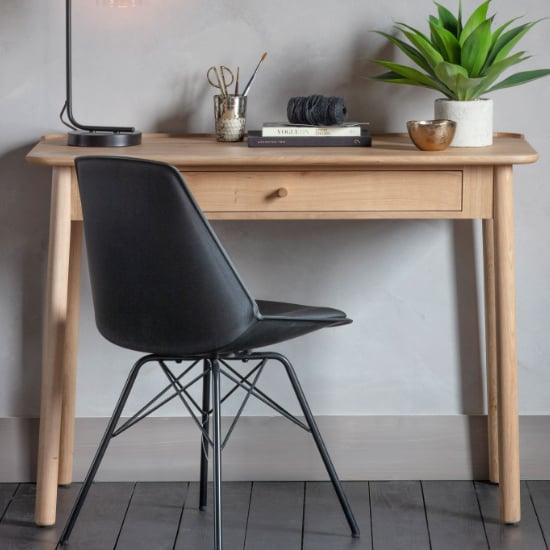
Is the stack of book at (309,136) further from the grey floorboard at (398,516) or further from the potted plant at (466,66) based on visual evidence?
the grey floorboard at (398,516)

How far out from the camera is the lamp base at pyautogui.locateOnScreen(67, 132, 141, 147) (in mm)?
2447

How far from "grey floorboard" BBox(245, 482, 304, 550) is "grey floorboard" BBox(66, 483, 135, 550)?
0.32 meters

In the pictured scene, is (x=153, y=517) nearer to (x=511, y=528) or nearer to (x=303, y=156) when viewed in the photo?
(x=511, y=528)

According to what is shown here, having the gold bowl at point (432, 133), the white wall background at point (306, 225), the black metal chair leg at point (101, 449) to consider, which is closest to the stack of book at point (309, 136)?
the gold bowl at point (432, 133)

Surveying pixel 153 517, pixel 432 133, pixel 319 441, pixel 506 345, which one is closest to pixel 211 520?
pixel 153 517

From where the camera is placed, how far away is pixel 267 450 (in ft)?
9.16

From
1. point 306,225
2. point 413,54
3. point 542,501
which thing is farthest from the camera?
point 306,225

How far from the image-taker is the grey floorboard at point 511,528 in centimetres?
239

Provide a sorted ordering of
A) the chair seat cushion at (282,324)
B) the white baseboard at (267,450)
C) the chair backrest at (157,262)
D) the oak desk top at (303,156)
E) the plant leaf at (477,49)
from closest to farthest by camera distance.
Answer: the chair backrest at (157,262)
the chair seat cushion at (282,324)
the oak desk top at (303,156)
the plant leaf at (477,49)
the white baseboard at (267,450)

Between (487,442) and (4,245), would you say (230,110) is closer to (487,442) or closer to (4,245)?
(4,245)

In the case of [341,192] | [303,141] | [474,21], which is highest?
[474,21]

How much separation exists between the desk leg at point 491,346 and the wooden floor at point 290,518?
9 centimetres

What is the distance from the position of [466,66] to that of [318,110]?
1.17 ft

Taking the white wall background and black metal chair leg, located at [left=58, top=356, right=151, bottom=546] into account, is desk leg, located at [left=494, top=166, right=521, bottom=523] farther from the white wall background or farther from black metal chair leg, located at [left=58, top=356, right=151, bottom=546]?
black metal chair leg, located at [left=58, top=356, right=151, bottom=546]
